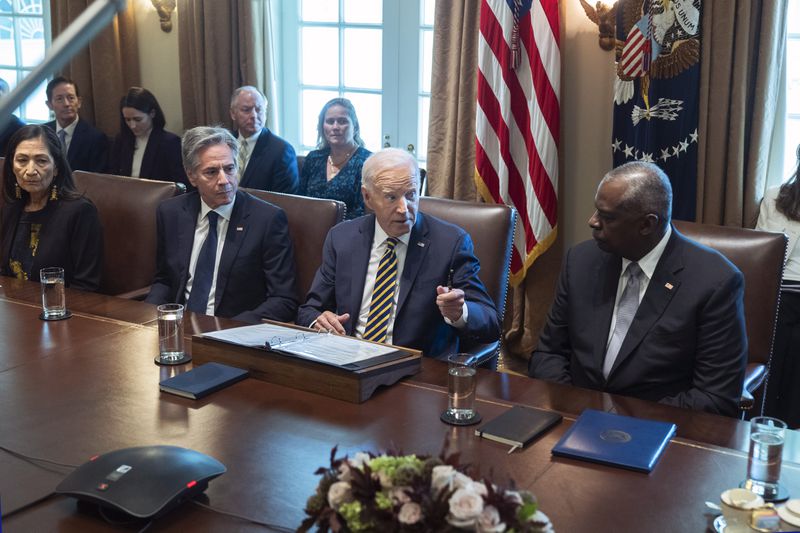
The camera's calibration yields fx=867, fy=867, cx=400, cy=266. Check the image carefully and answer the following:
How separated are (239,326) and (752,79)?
258cm

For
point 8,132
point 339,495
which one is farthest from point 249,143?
point 339,495

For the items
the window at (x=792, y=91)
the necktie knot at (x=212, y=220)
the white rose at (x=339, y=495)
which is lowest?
the white rose at (x=339, y=495)

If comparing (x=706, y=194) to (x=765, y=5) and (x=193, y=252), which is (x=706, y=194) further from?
(x=193, y=252)

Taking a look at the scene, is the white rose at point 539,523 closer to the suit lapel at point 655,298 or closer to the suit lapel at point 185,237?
the suit lapel at point 655,298

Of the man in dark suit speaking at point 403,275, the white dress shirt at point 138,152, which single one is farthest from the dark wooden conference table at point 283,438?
the white dress shirt at point 138,152

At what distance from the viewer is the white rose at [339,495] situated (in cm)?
112

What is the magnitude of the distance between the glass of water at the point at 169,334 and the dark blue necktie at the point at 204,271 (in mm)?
898

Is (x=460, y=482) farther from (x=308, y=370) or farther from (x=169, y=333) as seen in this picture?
(x=169, y=333)

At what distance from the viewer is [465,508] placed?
41.1 inches

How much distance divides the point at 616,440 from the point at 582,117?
2872mm

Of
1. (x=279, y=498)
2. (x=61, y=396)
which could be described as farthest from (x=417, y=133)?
(x=279, y=498)

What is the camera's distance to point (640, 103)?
395 cm

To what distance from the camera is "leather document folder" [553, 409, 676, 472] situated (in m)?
1.64

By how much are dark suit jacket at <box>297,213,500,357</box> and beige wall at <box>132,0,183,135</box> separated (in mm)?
3246
